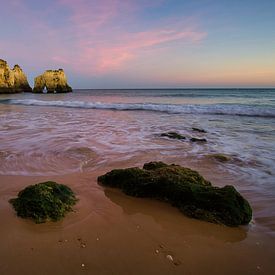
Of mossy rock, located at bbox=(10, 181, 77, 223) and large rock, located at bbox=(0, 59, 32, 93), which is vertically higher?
large rock, located at bbox=(0, 59, 32, 93)

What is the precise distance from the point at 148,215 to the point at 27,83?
265 ft

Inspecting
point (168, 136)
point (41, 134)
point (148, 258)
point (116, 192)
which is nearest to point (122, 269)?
point (148, 258)

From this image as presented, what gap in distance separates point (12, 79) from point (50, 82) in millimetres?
10389

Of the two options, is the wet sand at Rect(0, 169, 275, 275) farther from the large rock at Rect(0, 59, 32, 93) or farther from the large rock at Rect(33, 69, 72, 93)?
the large rock at Rect(33, 69, 72, 93)

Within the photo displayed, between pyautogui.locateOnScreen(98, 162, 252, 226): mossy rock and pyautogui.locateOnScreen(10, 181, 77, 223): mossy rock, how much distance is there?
0.89m

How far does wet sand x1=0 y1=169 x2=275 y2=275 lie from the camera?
2297 mm

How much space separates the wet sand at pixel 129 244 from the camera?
2.30 metres

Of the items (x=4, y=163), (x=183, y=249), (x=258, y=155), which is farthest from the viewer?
(x=258, y=155)

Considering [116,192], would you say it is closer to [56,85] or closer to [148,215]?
[148,215]

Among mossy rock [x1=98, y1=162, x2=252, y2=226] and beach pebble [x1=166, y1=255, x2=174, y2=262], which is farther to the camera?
mossy rock [x1=98, y1=162, x2=252, y2=226]

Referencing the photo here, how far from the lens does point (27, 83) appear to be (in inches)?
2975

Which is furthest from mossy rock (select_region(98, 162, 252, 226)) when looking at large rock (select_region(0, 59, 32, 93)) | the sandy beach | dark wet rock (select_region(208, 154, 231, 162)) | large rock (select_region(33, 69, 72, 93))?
large rock (select_region(33, 69, 72, 93))

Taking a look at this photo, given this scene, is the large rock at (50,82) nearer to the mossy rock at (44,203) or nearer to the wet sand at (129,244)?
the mossy rock at (44,203)

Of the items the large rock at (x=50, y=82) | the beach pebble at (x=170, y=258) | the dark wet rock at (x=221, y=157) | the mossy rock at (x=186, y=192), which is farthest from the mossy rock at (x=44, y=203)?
the large rock at (x=50, y=82)
